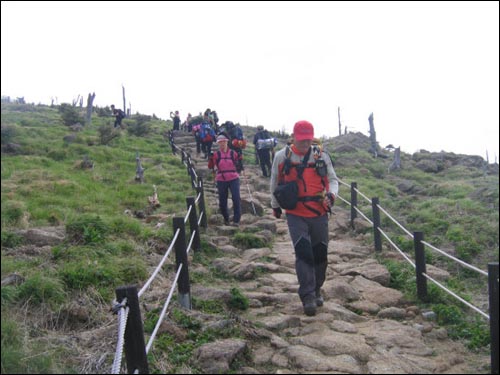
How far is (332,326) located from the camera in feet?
16.7

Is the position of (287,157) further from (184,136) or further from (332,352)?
(184,136)

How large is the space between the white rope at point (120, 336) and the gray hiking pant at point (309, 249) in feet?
7.73

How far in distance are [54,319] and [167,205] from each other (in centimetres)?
675

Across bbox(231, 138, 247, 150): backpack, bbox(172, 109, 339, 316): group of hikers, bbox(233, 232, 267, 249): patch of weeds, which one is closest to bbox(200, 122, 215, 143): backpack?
bbox(231, 138, 247, 150): backpack

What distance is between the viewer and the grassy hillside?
3191 millimetres

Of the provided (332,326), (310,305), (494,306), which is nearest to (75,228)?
(310,305)

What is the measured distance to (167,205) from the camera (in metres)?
11.2

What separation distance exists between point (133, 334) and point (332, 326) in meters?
2.39

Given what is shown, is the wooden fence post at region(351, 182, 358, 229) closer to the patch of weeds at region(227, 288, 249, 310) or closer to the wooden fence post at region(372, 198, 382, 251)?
the wooden fence post at region(372, 198, 382, 251)

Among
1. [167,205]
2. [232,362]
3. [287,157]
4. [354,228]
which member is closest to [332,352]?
[232,362]

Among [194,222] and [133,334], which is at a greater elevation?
[194,222]

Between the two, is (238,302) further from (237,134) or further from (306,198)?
(237,134)

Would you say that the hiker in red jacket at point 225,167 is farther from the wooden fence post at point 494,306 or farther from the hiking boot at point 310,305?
the wooden fence post at point 494,306

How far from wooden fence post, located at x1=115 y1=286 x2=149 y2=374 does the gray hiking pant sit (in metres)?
2.25
